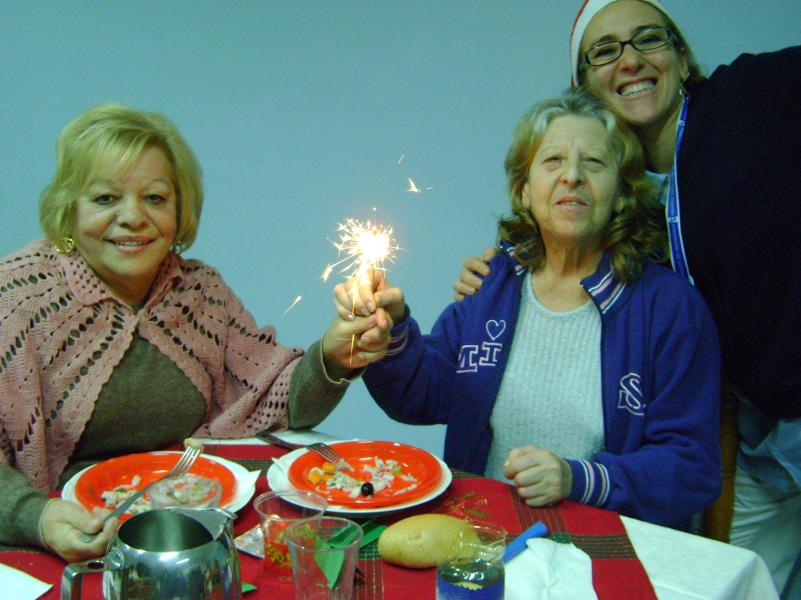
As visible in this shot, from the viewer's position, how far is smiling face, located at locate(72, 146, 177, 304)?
1.71 m

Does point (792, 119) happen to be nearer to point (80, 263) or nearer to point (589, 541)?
point (589, 541)

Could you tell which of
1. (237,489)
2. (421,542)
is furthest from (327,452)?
(421,542)

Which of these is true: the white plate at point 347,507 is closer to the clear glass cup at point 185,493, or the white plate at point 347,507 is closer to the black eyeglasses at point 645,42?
the clear glass cup at point 185,493

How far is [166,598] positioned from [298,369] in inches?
39.8

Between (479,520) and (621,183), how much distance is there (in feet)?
3.53

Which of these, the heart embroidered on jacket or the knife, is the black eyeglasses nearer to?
the heart embroidered on jacket

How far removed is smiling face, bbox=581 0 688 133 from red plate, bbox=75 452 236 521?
1.45 m

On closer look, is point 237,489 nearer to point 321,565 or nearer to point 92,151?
point 321,565

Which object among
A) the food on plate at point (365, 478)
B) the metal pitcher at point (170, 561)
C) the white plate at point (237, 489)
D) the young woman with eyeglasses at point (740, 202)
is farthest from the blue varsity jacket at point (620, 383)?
the metal pitcher at point (170, 561)

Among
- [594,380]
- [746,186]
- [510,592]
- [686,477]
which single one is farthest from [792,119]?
[510,592]

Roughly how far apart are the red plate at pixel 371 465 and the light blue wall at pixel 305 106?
169cm

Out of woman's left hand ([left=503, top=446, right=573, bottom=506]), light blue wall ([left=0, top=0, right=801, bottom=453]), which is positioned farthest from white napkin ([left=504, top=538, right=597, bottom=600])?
light blue wall ([left=0, top=0, right=801, bottom=453])

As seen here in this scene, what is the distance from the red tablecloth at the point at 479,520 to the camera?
1.05 m

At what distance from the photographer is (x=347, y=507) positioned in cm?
127
